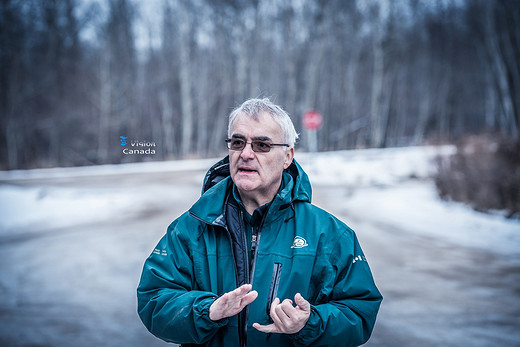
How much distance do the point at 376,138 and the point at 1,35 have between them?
26111 mm

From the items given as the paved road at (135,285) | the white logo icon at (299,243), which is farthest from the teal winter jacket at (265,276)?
the paved road at (135,285)

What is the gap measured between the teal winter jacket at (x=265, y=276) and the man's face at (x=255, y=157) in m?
0.13

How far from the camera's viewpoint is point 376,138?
108ft

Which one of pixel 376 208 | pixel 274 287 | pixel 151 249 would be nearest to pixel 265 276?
pixel 274 287

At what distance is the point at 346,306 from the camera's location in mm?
1836

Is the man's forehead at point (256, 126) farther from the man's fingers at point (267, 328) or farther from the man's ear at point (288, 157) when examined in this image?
the man's fingers at point (267, 328)

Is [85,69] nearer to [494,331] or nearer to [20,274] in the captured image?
[20,274]

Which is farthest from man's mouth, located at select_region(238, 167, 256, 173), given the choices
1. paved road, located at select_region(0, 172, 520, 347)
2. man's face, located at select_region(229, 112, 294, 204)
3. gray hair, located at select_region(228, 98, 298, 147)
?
paved road, located at select_region(0, 172, 520, 347)

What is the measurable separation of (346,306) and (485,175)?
8325mm

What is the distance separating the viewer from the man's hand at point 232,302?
154 centimetres

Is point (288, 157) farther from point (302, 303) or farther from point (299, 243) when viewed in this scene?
point (302, 303)

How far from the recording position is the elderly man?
1.74 metres

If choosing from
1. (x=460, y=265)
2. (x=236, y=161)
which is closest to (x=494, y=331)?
(x=460, y=265)

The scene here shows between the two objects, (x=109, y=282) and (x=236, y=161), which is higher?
(x=236, y=161)
